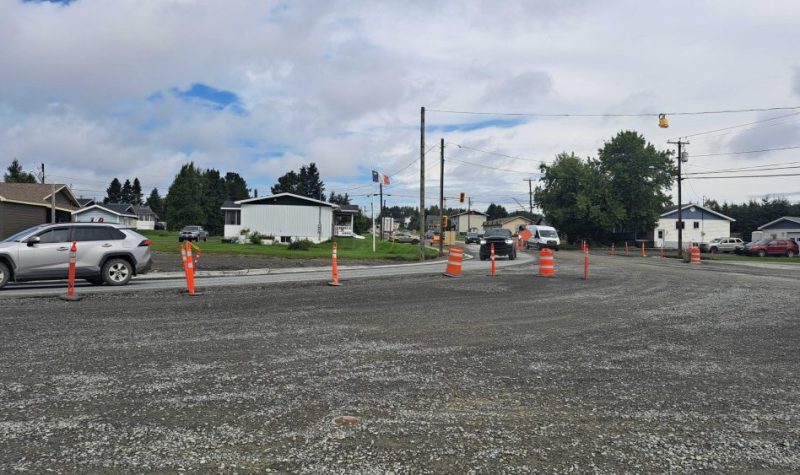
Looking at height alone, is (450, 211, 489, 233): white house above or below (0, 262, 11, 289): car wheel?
above

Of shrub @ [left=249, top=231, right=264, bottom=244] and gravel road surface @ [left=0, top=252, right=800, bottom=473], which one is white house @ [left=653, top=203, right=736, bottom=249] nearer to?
shrub @ [left=249, top=231, right=264, bottom=244]

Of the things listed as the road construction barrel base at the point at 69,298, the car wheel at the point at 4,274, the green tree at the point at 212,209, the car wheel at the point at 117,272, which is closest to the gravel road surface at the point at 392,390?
the road construction barrel base at the point at 69,298

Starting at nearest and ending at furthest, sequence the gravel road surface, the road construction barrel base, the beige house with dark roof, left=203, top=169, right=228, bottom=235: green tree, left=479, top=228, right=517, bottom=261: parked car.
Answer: the gravel road surface → the road construction barrel base → left=479, top=228, right=517, bottom=261: parked car → the beige house with dark roof → left=203, top=169, right=228, bottom=235: green tree

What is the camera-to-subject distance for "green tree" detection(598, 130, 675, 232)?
209ft

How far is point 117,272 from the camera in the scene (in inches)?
605

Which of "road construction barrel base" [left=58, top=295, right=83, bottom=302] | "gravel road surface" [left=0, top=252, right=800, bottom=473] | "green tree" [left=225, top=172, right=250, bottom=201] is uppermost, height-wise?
"green tree" [left=225, top=172, right=250, bottom=201]

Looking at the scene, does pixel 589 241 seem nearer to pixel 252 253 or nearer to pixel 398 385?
pixel 252 253

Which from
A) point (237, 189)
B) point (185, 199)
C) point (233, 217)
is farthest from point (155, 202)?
point (233, 217)

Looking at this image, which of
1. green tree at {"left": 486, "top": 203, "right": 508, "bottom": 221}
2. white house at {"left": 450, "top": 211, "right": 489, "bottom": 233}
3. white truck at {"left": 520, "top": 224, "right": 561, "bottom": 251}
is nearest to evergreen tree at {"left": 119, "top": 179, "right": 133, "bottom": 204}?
white house at {"left": 450, "top": 211, "right": 489, "bottom": 233}

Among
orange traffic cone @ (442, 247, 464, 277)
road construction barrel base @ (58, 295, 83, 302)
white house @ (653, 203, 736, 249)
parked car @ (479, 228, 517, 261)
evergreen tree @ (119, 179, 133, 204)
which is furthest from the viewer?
evergreen tree @ (119, 179, 133, 204)

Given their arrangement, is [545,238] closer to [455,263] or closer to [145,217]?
[455,263]

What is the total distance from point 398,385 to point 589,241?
67.3 metres

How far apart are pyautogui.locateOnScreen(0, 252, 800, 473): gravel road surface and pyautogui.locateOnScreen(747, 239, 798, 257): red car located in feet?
150

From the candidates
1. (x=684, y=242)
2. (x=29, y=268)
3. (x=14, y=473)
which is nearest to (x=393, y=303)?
(x=14, y=473)
